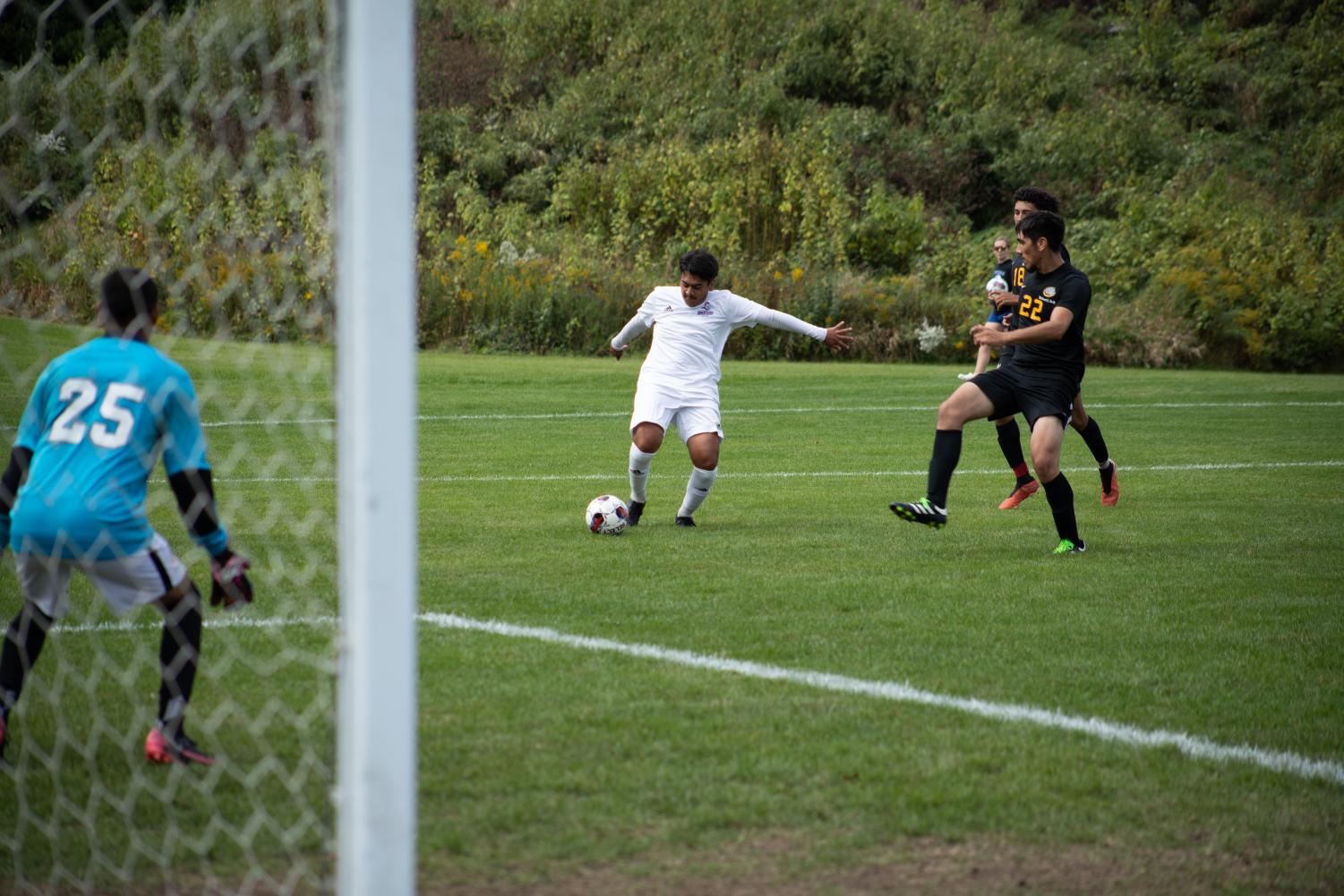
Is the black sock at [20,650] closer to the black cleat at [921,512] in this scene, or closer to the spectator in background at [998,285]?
the black cleat at [921,512]

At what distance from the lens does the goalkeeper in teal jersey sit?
405 cm

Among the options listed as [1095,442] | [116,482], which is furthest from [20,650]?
[1095,442]

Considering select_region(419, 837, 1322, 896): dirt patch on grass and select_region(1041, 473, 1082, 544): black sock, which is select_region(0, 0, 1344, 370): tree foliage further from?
select_region(419, 837, 1322, 896): dirt patch on grass

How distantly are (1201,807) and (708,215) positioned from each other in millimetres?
29759

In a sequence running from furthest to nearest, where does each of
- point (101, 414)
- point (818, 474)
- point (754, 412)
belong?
point (754, 412) → point (818, 474) → point (101, 414)

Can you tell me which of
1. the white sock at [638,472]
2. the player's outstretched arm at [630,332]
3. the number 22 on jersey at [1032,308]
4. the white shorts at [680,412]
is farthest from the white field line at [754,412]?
the number 22 on jersey at [1032,308]

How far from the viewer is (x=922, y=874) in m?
3.52

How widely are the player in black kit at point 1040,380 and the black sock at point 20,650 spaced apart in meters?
4.79

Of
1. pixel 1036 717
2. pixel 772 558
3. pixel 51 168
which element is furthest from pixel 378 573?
pixel 51 168

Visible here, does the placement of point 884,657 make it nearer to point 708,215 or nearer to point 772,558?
point 772,558

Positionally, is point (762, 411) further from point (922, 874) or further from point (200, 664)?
point (922, 874)

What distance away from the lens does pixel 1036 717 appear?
4.76 meters

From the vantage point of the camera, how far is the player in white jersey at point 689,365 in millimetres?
8969

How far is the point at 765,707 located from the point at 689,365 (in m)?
4.76
